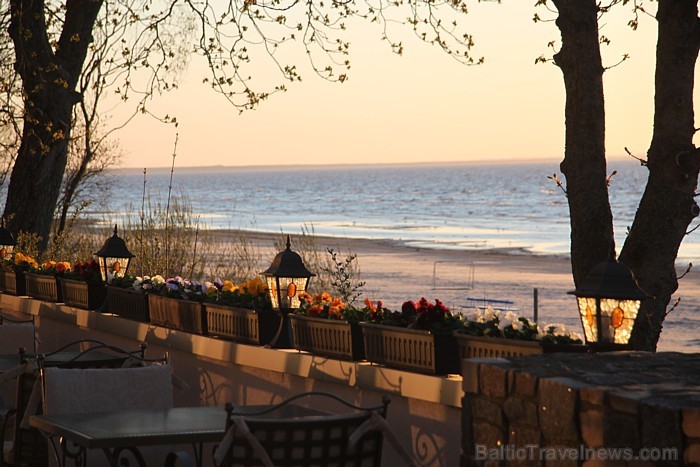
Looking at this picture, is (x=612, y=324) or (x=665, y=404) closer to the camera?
(x=665, y=404)

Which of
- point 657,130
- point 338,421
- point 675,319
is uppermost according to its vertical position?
point 657,130

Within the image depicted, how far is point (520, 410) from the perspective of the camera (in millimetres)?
4074

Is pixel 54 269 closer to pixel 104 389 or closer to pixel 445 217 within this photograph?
pixel 104 389

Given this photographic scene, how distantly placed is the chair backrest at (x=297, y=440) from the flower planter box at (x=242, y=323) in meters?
2.31

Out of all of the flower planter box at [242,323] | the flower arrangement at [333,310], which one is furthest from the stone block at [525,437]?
the flower planter box at [242,323]

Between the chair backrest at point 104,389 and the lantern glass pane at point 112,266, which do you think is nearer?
the chair backrest at point 104,389

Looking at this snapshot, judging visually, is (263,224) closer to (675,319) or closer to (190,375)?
(675,319)

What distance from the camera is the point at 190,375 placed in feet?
20.6

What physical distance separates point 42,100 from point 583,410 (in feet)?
32.1

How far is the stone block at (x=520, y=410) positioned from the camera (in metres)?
4.01

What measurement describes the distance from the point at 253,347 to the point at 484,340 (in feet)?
5.32

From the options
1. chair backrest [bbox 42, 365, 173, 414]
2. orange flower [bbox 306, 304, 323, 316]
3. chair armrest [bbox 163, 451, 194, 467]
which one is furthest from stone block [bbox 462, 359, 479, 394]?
chair backrest [bbox 42, 365, 173, 414]

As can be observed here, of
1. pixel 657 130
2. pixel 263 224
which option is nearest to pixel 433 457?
pixel 657 130

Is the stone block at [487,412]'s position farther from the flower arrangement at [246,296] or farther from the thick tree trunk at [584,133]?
the thick tree trunk at [584,133]
